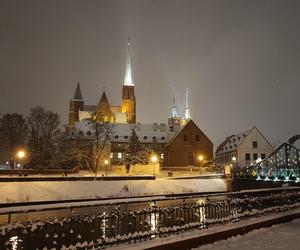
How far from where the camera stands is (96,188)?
38.7 m

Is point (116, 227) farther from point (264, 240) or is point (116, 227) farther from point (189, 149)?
point (189, 149)

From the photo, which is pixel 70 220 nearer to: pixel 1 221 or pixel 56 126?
pixel 1 221

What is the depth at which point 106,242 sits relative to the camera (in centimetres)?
980

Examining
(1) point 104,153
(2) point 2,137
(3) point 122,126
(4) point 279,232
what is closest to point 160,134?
(3) point 122,126

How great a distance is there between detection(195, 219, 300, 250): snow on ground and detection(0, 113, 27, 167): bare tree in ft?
190

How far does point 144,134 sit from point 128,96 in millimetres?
35736

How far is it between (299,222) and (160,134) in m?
77.7

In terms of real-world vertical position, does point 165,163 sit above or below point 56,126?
below

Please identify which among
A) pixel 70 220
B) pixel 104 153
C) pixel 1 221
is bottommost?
pixel 1 221

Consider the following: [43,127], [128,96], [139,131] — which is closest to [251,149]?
[139,131]

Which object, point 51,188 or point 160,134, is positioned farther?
point 160,134

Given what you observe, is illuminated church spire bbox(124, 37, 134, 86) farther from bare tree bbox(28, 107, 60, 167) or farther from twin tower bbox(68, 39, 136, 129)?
bare tree bbox(28, 107, 60, 167)

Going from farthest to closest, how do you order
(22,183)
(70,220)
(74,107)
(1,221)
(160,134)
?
A: (74,107) → (160,134) → (22,183) → (1,221) → (70,220)

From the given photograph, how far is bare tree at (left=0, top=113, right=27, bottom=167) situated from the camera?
6383 centimetres
